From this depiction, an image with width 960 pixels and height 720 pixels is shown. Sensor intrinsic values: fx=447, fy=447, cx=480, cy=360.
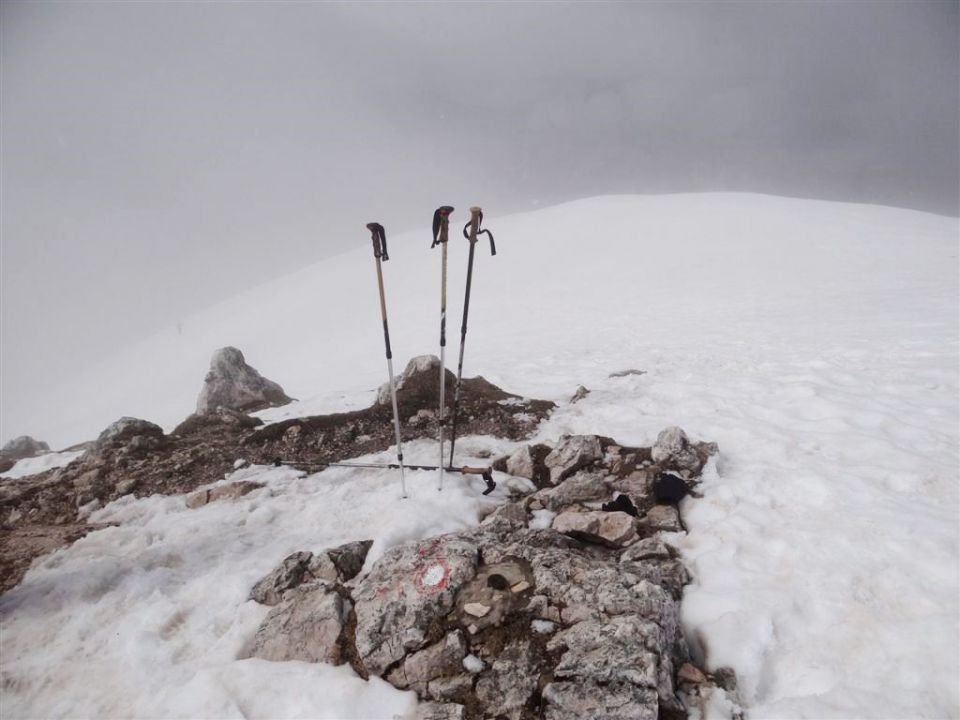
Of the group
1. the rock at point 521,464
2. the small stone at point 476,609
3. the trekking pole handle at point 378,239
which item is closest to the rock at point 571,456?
the rock at point 521,464

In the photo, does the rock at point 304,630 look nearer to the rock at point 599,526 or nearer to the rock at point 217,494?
the rock at point 599,526

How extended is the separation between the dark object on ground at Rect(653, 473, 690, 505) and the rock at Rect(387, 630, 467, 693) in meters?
3.43

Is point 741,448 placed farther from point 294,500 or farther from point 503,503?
point 294,500

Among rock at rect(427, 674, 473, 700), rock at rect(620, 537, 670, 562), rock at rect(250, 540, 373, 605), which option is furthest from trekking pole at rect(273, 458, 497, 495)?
rock at rect(427, 674, 473, 700)

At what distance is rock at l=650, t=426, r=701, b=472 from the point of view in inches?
267

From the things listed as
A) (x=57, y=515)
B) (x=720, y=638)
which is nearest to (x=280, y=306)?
(x=57, y=515)

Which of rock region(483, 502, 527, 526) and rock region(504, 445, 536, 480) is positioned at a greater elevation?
rock region(504, 445, 536, 480)

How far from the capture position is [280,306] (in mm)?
49562

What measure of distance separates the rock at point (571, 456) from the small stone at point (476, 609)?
2.97 metres

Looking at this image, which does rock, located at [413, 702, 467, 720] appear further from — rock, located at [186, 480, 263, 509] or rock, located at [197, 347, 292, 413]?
rock, located at [197, 347, 292, 413]

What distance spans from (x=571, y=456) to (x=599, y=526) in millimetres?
1565

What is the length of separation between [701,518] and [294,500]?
586 cm

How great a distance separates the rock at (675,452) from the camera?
267 inches

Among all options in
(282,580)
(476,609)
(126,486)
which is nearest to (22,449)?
(126,486)
